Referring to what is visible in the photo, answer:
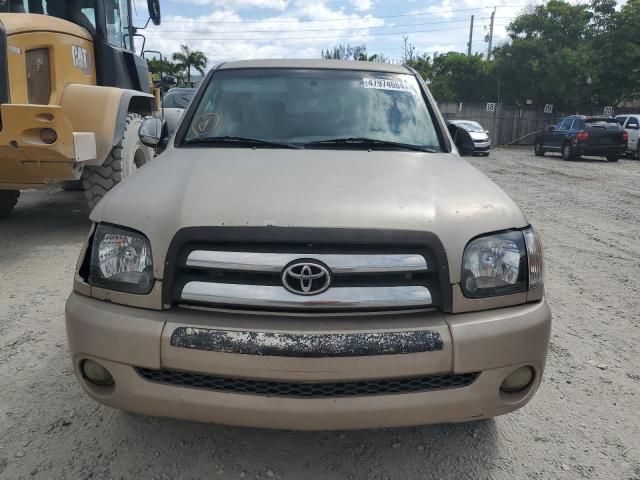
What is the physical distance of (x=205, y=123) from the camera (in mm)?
3117

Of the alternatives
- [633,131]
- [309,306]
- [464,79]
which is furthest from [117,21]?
[464,79]

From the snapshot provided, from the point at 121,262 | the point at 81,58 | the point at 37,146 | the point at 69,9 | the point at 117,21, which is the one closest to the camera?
the point at 121,262

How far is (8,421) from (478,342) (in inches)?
86.8

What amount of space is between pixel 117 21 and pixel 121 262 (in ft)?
18.5

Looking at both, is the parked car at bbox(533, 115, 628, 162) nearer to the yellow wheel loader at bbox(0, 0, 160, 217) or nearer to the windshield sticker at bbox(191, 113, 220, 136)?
the yellow wheel loader at bbox(0, 0, 160, 217)

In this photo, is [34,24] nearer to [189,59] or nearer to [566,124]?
[566,124]

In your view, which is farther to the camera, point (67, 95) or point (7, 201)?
point (7, 201)

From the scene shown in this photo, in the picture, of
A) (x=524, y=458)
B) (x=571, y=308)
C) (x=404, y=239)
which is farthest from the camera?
(x=571, y=308)

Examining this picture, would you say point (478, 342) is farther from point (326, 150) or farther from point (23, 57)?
point (23, 57)

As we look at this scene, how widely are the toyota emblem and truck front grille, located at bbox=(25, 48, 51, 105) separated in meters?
4.54

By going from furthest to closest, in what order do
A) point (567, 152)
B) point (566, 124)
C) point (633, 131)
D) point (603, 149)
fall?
1. point (566, 124)
2. point (633, 131)
3. point (567, 152)
4. point (603, 149)

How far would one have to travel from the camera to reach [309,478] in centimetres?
215

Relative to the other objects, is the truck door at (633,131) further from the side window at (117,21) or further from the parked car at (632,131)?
the side window at (117,21)

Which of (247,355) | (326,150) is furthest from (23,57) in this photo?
(247,355)
